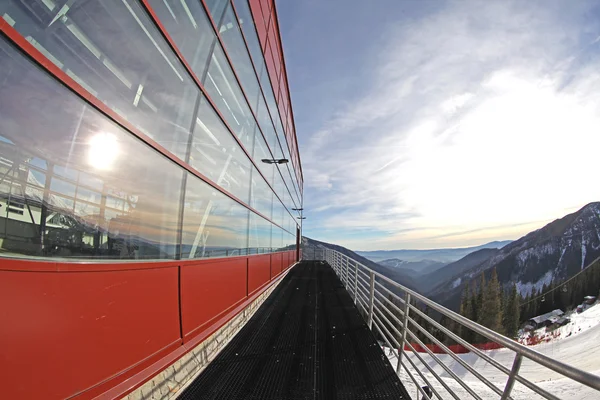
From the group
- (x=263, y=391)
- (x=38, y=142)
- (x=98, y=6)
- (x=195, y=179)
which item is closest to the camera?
(x=38, y=142)

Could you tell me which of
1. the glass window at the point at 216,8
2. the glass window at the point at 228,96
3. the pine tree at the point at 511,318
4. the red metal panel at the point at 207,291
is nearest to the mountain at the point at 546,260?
the pine tree at the point at 511,318

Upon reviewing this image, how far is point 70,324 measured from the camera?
6.13 feet

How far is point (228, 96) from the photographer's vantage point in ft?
15.8

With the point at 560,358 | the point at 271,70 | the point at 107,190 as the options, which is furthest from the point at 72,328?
the point at 560,358

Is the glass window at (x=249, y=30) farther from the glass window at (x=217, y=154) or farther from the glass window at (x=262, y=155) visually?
the glass window at (x=217, y=154)

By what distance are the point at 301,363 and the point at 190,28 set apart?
458 centimetres

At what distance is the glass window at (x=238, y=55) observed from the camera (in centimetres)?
463

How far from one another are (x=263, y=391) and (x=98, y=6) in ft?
12.9

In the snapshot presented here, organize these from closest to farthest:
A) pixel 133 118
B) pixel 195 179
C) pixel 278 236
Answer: pixel 133 118
pixel 195 179
pixel 278 236

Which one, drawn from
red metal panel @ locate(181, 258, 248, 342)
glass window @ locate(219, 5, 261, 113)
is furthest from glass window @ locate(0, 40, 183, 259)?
glass window @ locate(219, 5, 261, 113)

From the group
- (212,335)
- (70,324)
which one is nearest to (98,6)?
(70,324)

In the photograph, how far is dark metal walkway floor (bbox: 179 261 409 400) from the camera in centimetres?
293

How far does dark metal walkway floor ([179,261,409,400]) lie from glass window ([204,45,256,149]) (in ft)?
12.1

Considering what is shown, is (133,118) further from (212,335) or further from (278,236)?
(278,236)
